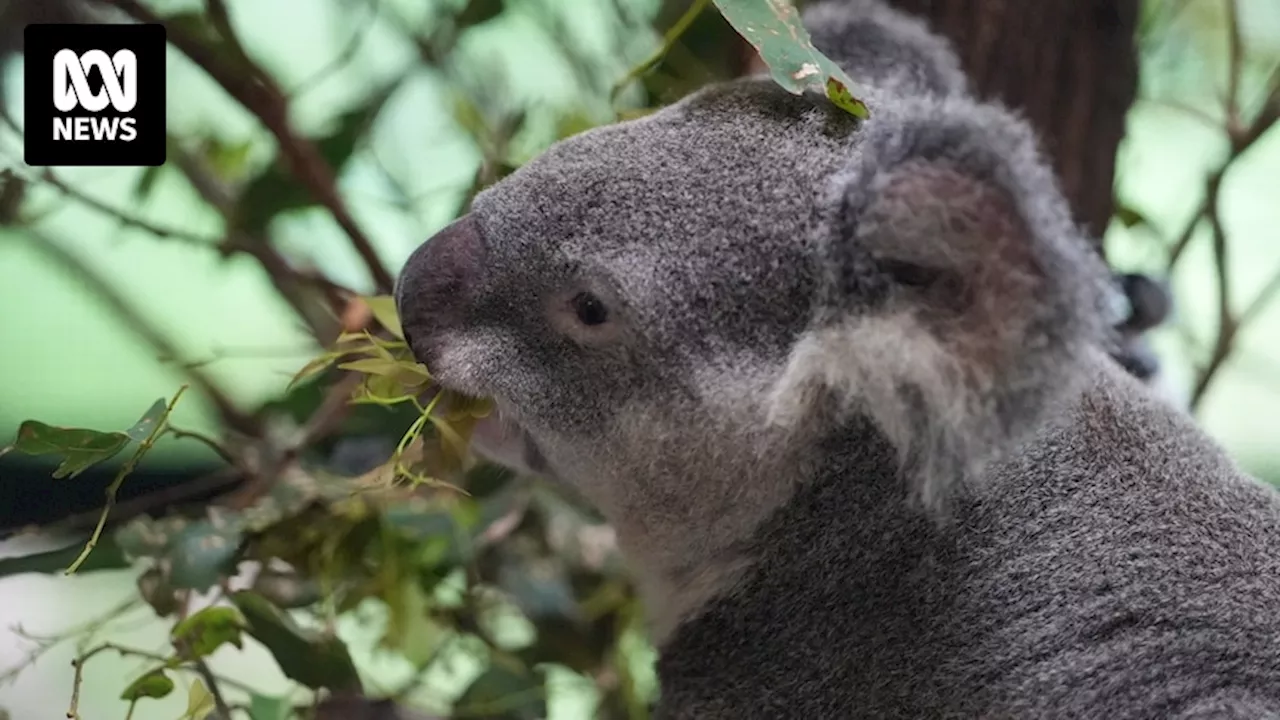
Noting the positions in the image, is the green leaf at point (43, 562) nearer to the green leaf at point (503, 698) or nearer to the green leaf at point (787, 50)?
the green leaf at point (503, 698)

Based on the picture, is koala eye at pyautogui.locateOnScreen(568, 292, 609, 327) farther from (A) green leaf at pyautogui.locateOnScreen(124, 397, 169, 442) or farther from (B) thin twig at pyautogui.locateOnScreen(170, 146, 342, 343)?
(B) thin twig at pyautogui.locateOnScreen(170, 146, 342, 343)

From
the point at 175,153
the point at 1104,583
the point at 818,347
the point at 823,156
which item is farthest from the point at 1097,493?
the point at 175,153

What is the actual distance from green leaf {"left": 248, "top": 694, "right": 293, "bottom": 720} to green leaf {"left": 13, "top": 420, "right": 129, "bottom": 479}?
399 millimetres

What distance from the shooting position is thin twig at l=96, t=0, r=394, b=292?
1.62 meters

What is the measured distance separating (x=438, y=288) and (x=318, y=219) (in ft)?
3.73

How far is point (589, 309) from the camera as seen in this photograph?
1.11 meters

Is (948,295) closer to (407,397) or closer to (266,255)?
(407,397)

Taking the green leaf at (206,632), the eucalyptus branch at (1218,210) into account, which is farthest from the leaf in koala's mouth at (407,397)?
the eucalyptus branch at (1218,210)

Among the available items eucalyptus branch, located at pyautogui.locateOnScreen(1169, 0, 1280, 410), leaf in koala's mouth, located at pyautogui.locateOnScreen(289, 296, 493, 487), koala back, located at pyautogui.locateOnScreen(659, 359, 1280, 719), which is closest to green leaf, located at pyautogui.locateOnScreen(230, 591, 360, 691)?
leaf in koala's mouth, located at pyautogui.locateOnScreen(289, 296, 493, 487)

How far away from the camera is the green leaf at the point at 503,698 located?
1.64 meters

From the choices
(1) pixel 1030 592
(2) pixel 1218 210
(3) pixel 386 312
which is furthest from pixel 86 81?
(2) pixel 1218 210

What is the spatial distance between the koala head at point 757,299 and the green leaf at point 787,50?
2.1 inches

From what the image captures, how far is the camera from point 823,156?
1103 mm

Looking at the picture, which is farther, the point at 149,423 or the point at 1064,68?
the point at 1064,68
